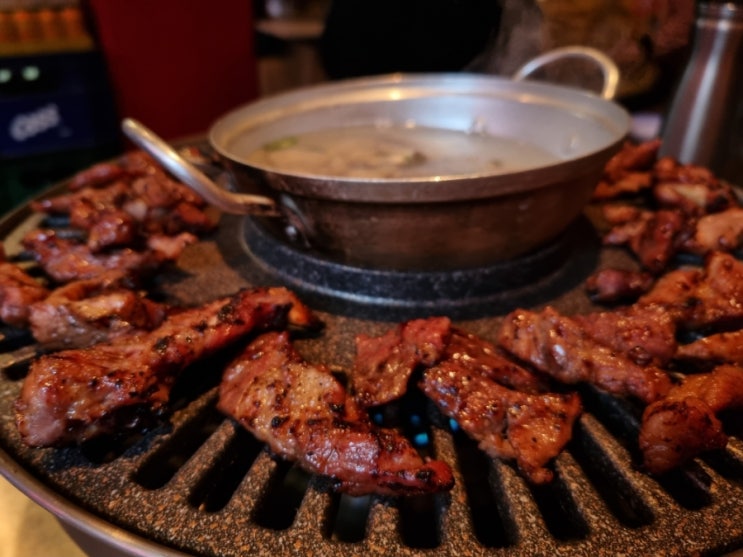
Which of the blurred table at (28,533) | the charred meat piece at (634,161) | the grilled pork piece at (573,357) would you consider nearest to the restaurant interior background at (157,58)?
the charred meat piece at (634,161)

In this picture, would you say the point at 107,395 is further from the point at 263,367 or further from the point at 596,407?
the point at 596,407

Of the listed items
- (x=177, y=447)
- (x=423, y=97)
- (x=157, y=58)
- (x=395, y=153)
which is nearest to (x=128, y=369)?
(x=177, y=447)

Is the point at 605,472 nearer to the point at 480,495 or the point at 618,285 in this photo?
the point at 480,495

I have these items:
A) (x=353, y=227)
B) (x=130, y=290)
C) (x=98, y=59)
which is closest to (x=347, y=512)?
(x=353, y=227)

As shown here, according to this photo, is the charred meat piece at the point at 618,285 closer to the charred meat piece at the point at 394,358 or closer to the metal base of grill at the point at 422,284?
the metal base of grill at the point at 422,284

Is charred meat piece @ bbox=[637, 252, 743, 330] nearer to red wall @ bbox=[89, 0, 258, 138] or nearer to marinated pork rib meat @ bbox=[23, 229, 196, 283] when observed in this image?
marinated pork rib meat @ bbox=[23, 229, 196, 283]

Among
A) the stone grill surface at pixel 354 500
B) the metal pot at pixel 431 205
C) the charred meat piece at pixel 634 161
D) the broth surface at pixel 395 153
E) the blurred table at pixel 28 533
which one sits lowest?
the blurred table at pixel 28 533
